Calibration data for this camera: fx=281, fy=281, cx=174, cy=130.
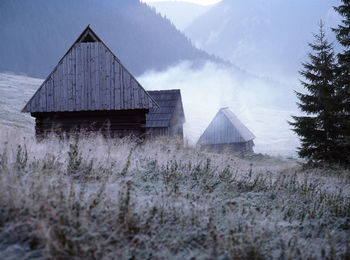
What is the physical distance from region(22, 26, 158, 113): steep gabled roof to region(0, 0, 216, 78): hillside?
6310 cm

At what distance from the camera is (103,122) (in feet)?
40.3

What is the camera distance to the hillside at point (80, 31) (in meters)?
70.1

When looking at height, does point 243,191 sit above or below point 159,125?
below

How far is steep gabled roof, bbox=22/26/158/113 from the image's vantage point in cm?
1168

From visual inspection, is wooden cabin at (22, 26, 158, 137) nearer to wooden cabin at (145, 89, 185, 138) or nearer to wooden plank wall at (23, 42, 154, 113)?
wooden plank wall at (23, 42, 154, 113)

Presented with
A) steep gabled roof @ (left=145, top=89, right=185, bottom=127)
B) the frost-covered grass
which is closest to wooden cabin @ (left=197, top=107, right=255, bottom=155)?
steep gabled roof @ (left=145, top=89, right=185, bottom=127)

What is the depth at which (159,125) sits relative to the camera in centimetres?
2014

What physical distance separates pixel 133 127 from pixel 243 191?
7.22m

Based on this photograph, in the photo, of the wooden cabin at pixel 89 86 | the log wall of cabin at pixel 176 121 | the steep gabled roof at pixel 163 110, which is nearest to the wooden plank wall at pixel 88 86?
the wooden cabin at pixel 89 86

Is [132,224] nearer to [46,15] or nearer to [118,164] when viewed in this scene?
[118,164]

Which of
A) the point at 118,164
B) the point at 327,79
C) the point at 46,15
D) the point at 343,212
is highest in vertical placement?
the point at 46,15

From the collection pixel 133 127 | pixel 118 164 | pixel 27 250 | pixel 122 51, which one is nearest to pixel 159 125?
pixel 133 127

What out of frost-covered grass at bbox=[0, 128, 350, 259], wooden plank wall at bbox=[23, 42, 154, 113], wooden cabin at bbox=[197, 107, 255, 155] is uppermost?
wooden plank wall at bbox=[23, 42, 154, 113]

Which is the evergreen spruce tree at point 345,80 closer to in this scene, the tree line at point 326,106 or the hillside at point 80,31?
the tree line at point 326,106
